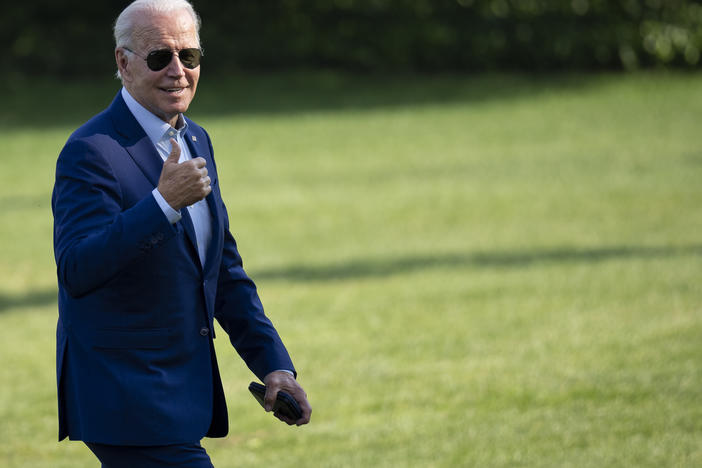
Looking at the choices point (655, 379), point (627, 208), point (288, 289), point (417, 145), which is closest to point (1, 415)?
point (288, 289)

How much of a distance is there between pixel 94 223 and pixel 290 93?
66.2ft

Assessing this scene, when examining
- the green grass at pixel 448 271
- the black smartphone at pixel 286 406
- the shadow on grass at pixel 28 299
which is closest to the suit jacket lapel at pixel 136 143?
the black smartphone at pixel 286 406

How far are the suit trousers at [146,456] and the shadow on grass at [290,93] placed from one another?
17.5 meters

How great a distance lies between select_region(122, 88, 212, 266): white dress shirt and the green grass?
3.01 metres

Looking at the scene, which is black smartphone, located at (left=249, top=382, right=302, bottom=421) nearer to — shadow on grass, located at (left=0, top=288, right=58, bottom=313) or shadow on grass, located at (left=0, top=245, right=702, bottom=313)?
shadow on grass, located at (left=0, top=288, right=58, bottom=313)

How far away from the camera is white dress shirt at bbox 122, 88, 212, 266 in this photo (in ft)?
10.5

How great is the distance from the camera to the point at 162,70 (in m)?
3.14

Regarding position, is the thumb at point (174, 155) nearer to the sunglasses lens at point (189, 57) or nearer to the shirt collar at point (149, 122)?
the shirt collar at point (149, 122)

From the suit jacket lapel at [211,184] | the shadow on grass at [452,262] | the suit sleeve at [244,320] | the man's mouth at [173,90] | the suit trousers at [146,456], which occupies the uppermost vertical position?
the man's mouth at [173,90]

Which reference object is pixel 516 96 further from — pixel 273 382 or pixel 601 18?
pixel 273 382

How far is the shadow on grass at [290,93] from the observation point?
21.3 m

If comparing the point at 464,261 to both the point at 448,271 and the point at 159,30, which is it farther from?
the point at 159,30

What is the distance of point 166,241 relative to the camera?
2906 mm

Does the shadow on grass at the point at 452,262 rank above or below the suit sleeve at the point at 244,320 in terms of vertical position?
below
